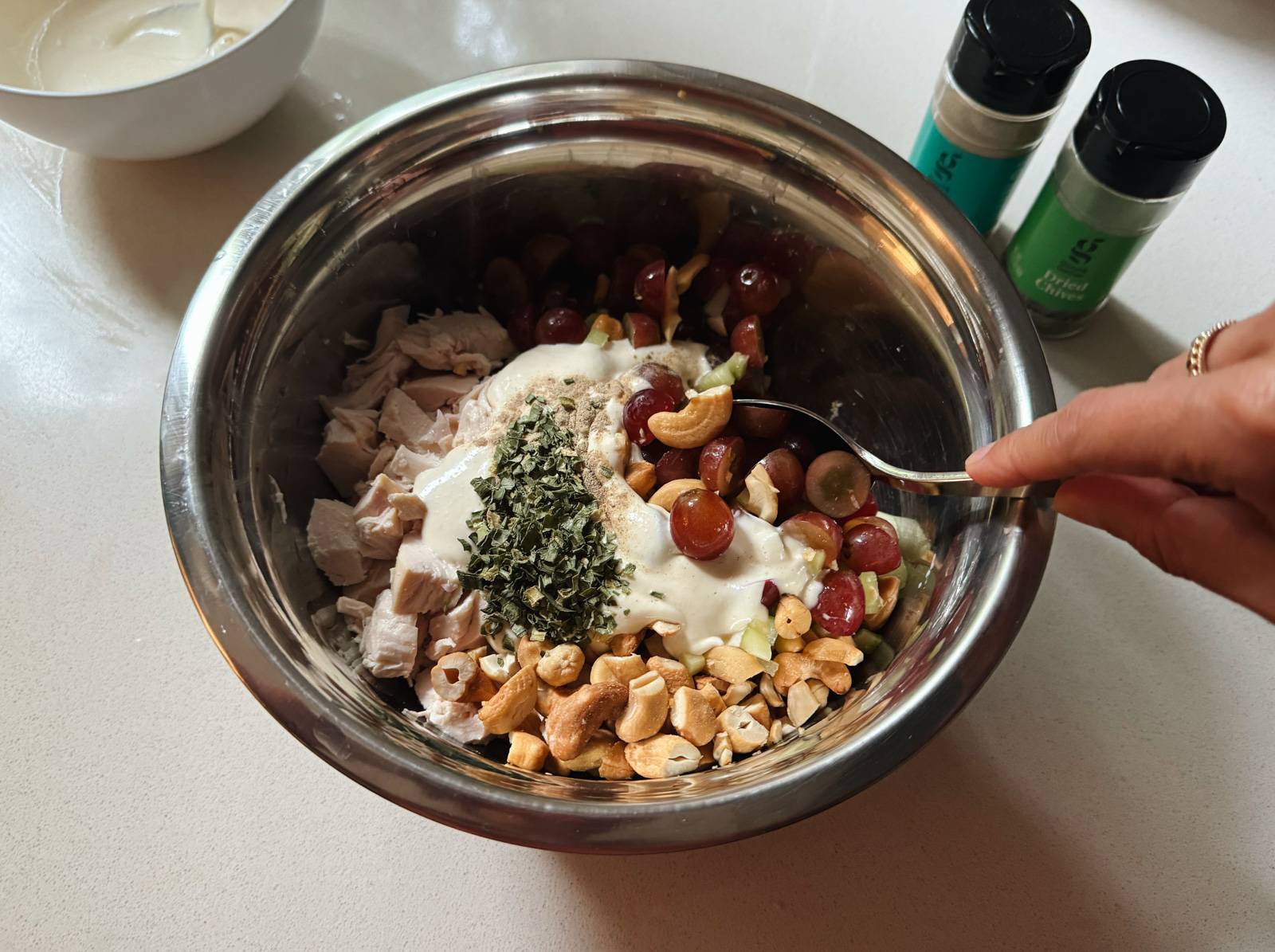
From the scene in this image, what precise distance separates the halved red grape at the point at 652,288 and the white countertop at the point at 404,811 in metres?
0.44

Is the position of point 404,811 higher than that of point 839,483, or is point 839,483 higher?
point 839,483

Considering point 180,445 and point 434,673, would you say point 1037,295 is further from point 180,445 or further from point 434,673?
point 180,445

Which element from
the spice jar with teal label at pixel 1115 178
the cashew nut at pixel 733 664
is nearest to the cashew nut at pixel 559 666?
the cashew nut at pixel 733 664

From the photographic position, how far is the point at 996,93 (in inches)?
30.5

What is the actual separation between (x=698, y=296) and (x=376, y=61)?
0.51 metres

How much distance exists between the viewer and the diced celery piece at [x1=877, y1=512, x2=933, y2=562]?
0.78 meters

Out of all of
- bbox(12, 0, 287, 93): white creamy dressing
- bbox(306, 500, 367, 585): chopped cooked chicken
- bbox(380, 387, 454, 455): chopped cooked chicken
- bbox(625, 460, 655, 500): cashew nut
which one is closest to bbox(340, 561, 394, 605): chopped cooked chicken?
bbox(306, 500, 367, 585): chopped cooked chicken

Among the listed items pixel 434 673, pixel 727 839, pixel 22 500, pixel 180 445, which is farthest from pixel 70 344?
pixel 727 839

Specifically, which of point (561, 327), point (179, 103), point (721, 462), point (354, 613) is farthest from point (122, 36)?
point (721, 462)

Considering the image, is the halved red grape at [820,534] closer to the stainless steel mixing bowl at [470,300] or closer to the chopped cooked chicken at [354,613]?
the stainless steel mixing bowl at [470,300]

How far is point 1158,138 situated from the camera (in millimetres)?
716

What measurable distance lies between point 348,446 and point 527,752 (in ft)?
1.10

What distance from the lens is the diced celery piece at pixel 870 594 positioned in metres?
0.77

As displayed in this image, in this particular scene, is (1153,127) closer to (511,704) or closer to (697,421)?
(697,421)
